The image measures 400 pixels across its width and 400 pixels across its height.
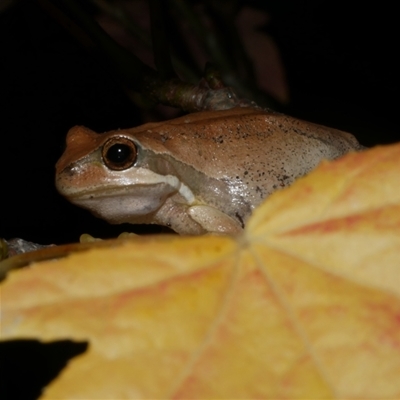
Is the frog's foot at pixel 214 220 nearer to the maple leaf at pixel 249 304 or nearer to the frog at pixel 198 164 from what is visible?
the frog at pixel 198 164

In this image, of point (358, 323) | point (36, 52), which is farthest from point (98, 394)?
point (36, 52)

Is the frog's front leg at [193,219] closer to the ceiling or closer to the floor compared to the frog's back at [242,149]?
closer to the floor

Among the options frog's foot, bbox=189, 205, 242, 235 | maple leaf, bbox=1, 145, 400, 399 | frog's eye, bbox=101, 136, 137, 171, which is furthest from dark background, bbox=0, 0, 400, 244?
maple leaf, bbox=1, 145, 400, 399

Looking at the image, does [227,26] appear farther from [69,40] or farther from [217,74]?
[217,74]

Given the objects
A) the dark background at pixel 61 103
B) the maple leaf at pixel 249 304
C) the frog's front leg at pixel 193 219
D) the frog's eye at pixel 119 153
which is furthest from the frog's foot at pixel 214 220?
the maple leaf at pixel 249 304

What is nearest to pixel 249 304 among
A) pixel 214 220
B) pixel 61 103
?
pixel 214 220

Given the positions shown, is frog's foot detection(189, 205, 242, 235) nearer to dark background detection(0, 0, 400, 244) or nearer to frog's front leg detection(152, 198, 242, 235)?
frog's front leg detection(152, 198, 242, 235)
